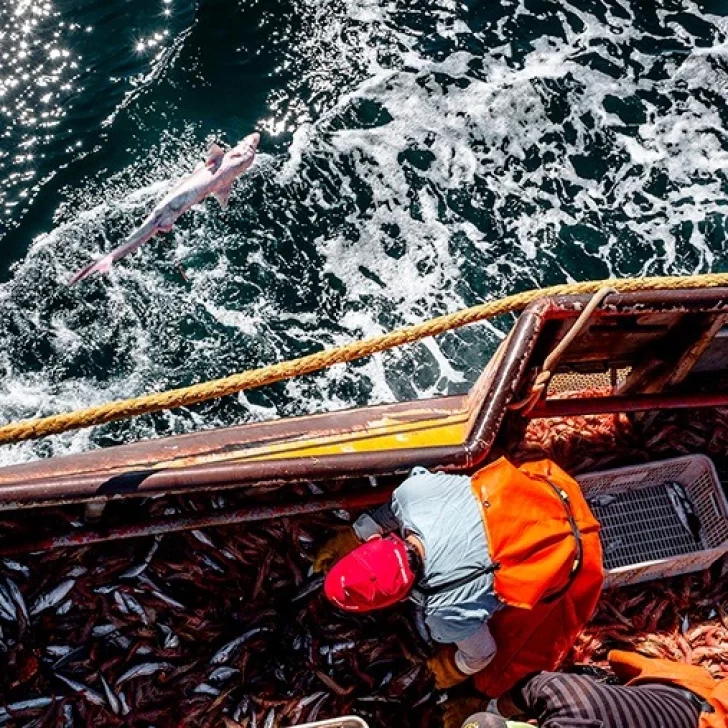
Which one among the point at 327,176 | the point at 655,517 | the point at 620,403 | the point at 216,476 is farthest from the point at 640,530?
Answer: the point at 327,176

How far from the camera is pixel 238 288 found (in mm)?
8102

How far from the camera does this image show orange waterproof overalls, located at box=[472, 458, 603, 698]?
149 inches

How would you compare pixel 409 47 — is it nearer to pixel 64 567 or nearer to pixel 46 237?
pixel 46 237

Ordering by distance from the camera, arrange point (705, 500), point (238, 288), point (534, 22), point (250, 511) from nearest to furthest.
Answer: point (250, 511)
point (705, 500)
point (238, 288)
point (534, 22)

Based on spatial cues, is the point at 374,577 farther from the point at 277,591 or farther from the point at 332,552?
the point at 277,591

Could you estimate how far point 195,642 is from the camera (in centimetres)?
471

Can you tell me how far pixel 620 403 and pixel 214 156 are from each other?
14.1 ft

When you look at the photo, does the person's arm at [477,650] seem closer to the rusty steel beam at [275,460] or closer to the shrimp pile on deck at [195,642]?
the shrimp pile on deck at [195,642]

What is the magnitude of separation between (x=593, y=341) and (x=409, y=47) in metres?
6.30

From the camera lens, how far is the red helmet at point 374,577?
12.3 ft

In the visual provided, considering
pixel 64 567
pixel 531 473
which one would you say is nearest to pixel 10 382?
pixel 64 567

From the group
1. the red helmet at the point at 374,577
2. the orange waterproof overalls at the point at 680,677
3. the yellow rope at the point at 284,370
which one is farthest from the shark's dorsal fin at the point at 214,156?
the orange waterproof overalls at the point at 680,677

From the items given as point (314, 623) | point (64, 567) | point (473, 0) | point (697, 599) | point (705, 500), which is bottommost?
point (697, 599)

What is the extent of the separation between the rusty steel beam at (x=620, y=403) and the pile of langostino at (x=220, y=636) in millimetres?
321
